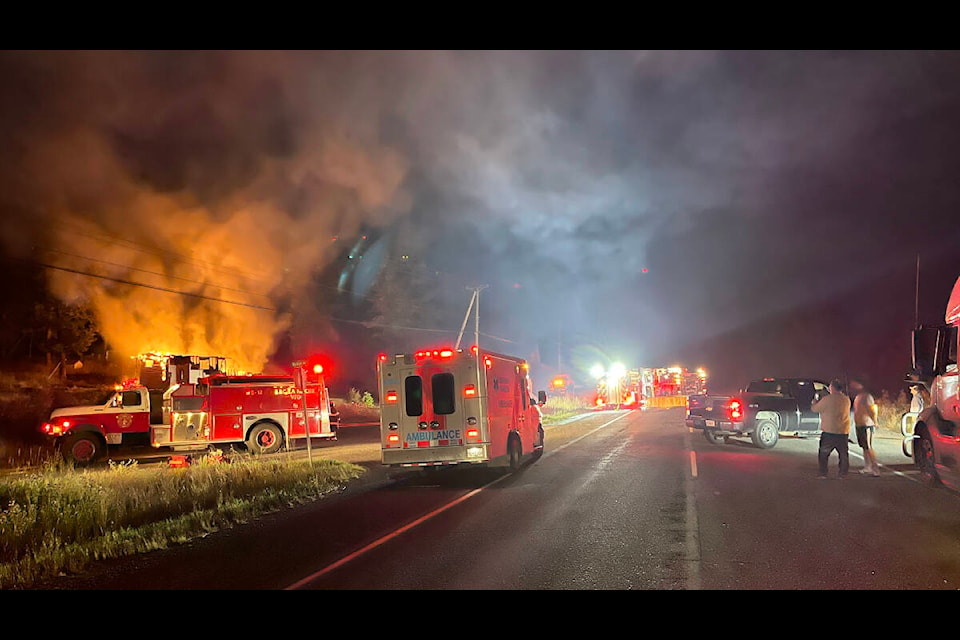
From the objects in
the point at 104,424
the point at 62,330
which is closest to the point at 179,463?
the point at 104,424

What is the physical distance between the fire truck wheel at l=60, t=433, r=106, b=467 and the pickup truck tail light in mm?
16203

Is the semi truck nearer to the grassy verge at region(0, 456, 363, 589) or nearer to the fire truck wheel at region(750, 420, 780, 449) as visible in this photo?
the fire truck wheel at region(750, 420, 780, 449)

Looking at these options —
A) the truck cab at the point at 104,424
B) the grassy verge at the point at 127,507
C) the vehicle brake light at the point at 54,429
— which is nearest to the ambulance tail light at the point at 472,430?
the grassy verge at the point at 127,507

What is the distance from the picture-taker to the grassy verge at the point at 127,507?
7410 millimetres

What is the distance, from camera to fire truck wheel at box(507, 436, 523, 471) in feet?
45.3

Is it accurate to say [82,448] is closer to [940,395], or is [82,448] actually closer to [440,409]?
[440,409]

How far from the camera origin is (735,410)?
1838 centimetres

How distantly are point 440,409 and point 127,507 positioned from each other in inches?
206

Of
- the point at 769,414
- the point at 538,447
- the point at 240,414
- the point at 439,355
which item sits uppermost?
the point at 439,355

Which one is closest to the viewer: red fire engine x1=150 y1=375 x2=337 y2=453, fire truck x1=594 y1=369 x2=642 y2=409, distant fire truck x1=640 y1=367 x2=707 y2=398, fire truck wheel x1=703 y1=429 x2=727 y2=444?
red fire engine x1=150 y1=375 x2=337 y2=453

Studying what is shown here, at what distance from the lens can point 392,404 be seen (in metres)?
13.0

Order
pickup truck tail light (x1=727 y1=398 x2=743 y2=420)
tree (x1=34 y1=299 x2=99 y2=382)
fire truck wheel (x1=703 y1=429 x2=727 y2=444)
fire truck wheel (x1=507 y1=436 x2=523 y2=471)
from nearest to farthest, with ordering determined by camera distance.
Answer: fire truck wheel (x1=507 y1=436 x2=523 y2=471) → pickup truck tail light (x1=727 y1=398 x2=743 y2=420) → fire truck wheel (x1=703 y1=429 x2=727 y2=444) → tree (x1=34 y1=299 x2=99 y2=382)

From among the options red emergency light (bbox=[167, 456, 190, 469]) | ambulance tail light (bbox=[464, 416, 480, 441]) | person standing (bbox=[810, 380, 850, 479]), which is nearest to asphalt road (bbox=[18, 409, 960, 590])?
person standing (bbox=[810, 380, 850, 479])

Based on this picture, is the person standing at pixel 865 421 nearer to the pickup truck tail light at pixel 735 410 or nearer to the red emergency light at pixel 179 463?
the pickup truck tail light at pixel 735 410
